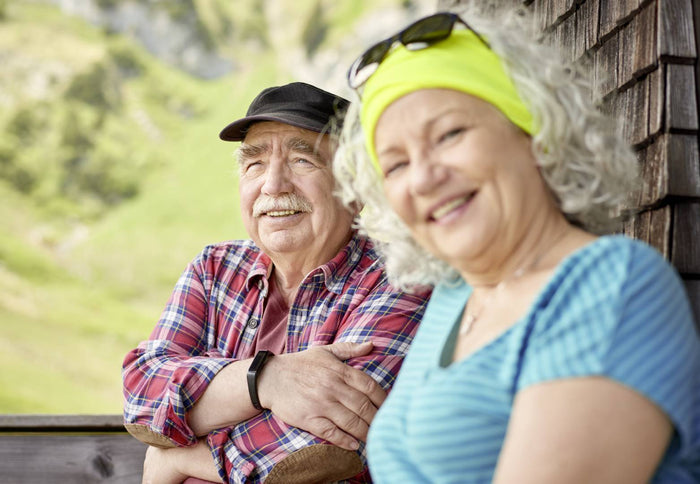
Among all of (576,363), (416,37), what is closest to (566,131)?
(416,37)

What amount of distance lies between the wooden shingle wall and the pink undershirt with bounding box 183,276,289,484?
0.96 meters

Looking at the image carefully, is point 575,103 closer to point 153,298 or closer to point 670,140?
point 670,140

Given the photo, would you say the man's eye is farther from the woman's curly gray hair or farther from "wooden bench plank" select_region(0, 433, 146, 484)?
"wooden bench plank" select_region(0, 433, 146, 484)

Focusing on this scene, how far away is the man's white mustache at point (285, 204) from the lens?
2250 millimetres

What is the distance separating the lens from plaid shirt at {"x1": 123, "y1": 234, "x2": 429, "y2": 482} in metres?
1.94

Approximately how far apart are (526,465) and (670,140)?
0.87 m

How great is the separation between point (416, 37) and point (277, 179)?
0.96 meters

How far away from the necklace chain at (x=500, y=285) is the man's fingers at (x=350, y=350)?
0.55 m

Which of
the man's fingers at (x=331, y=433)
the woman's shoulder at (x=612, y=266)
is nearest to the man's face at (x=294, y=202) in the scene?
the man's fingers at (x=331, y=433)

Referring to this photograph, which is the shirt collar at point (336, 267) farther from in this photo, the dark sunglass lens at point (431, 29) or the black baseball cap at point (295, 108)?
the dark sunglass lens at point (431, 29)

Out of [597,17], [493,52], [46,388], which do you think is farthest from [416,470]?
[46,388]

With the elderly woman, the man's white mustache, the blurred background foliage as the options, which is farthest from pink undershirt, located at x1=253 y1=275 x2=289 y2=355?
the blurred background foliage

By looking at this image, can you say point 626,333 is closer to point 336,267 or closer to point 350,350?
point 350,350

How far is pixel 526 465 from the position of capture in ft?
3.56
